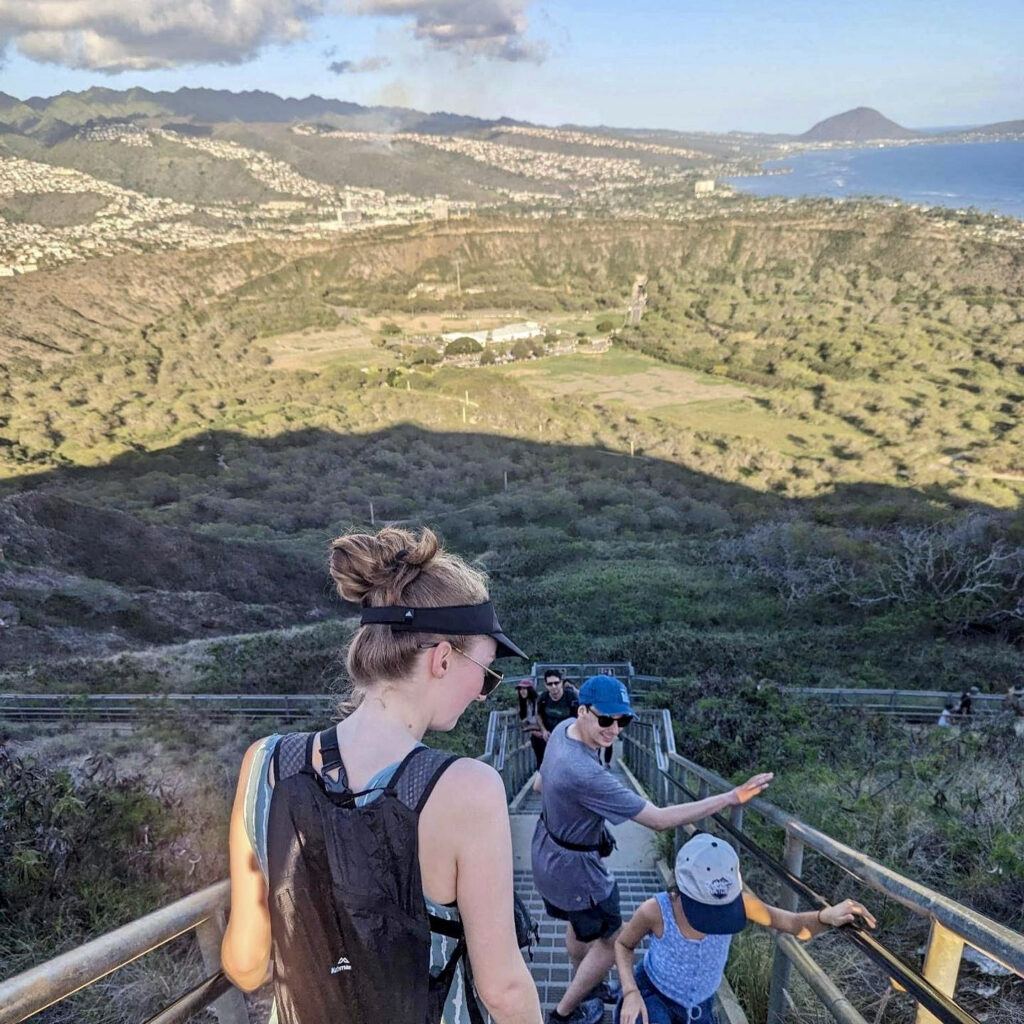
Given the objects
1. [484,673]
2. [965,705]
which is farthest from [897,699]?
[484,673]

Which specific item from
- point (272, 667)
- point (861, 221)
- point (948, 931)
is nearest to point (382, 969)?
point (948, 931)

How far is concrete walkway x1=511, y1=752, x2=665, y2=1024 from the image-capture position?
11.4ft

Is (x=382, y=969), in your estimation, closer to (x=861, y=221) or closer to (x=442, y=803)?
(x=442, y=803)

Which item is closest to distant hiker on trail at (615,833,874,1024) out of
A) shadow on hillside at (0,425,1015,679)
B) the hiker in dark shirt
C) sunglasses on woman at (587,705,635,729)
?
sunglasses on woman at (587,705,635,729)

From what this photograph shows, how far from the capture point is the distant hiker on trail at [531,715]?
5.83 m

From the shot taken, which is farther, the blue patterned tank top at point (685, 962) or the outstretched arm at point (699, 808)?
the outstretched arm at point (699, 808)

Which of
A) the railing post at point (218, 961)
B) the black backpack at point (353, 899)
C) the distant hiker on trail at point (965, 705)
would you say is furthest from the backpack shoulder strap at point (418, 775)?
the distant hiker on trail at point (965, 705)

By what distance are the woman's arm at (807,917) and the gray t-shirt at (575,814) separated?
476 millimetres

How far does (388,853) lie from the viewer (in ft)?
3.88

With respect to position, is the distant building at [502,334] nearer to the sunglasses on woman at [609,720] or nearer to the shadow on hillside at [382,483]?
the shadow on hillside at [382,483]

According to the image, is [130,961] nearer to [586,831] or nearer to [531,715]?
[586,831]

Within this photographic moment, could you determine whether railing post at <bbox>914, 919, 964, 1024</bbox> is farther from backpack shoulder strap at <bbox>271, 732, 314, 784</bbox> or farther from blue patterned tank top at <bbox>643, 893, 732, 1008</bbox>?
backpack shoulder strap at <bbox>271, 732, 314, 784</bbox>

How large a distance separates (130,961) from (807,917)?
1695 mm

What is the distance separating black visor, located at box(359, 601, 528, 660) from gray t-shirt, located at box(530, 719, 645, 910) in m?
1.39
